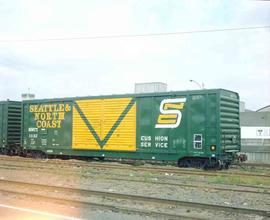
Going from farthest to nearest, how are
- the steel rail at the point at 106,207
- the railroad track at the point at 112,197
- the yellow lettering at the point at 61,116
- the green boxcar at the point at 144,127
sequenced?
A: 1. the yellow lettering at the point at 61,116
2. the green boxcar at the point at 144,127
3. the railroad track at the point at 112,197
4. the steel rail at the point at 106,207

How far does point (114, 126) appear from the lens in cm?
2061

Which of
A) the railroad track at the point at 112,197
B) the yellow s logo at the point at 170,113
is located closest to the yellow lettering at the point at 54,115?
the yellow s logo at the point at 170,113

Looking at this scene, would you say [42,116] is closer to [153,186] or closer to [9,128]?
[9,128]

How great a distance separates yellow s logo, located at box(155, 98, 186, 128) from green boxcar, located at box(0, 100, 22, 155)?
33.4 feet

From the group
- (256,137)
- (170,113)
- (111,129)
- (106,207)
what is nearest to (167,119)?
(170,113)

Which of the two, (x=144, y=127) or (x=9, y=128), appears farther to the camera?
(x=9, y=128)

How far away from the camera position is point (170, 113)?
19.0 meters

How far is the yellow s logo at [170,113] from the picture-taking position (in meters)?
18.6

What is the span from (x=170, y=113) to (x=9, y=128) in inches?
441

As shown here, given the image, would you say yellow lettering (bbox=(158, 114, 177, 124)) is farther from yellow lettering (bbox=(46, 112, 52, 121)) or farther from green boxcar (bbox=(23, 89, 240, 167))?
yellow lettering (bbox=(46, 112, 52, 121))

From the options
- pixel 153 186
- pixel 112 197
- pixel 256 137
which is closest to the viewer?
pixel 112 197

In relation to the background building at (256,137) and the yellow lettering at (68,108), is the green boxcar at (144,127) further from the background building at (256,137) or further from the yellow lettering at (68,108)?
the background building at (256,137)

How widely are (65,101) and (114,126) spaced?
3635 mm

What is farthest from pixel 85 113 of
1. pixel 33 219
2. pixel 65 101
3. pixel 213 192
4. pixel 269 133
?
pixel 269 133
